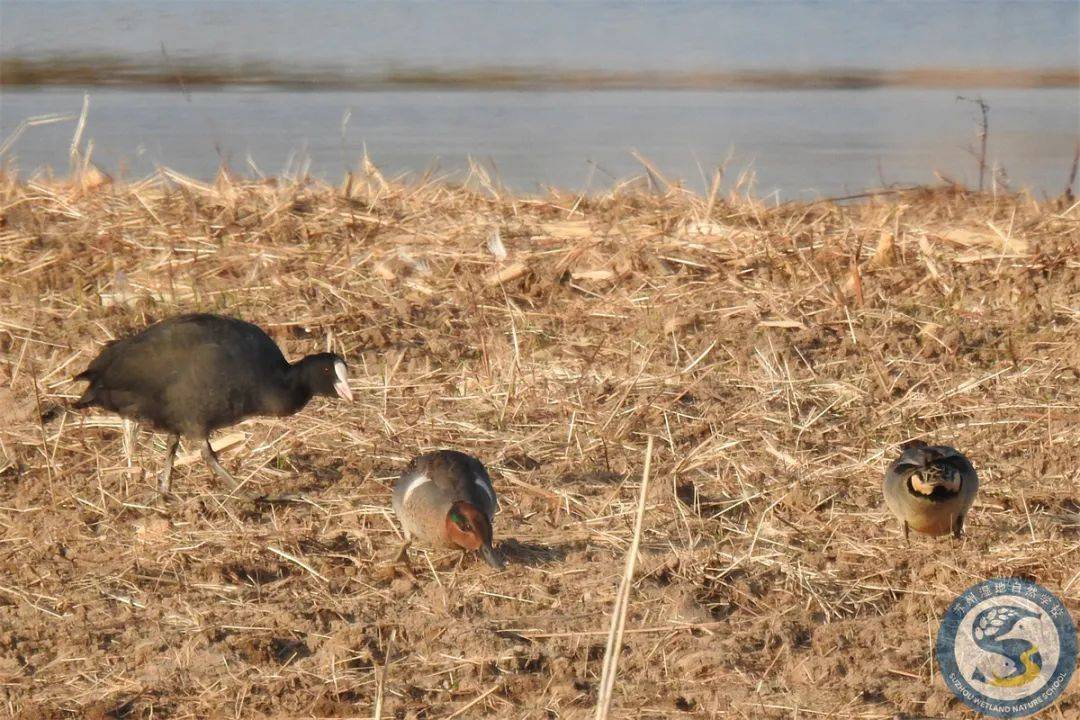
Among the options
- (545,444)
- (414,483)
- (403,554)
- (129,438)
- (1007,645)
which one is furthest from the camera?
(129,438)

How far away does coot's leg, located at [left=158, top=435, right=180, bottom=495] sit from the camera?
5629 millimetres

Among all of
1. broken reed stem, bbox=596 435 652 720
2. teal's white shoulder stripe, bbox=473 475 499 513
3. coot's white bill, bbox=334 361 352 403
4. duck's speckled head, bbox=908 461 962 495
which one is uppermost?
broken reed stem, bbox=596 435 652 720

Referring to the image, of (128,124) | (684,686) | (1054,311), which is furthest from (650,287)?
(128,124)

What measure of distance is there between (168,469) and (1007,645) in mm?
3227

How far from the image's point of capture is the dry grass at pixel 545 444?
423 cm

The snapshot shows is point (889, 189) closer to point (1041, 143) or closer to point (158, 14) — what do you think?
point (1041, 143)

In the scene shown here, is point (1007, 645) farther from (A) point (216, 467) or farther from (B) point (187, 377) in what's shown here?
(B) point (187, 377)

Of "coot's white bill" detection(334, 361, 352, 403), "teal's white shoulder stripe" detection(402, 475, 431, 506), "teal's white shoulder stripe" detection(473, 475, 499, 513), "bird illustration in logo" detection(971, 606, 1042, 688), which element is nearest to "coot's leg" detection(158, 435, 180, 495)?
"coot's white bill" detection(334, 361, 352, 403)

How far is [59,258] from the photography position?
7543 mm

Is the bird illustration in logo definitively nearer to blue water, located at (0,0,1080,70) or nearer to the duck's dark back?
the duck's dark back

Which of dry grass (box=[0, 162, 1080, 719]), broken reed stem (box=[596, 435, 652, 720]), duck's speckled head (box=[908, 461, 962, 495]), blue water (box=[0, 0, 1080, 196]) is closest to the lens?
broken reed stem (box=[596, 435, 652, 720])

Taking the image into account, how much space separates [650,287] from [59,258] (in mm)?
3117

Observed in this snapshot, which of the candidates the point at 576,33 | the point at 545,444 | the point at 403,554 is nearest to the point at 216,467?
the point at 403,554

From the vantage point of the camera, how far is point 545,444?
588 centimetres
